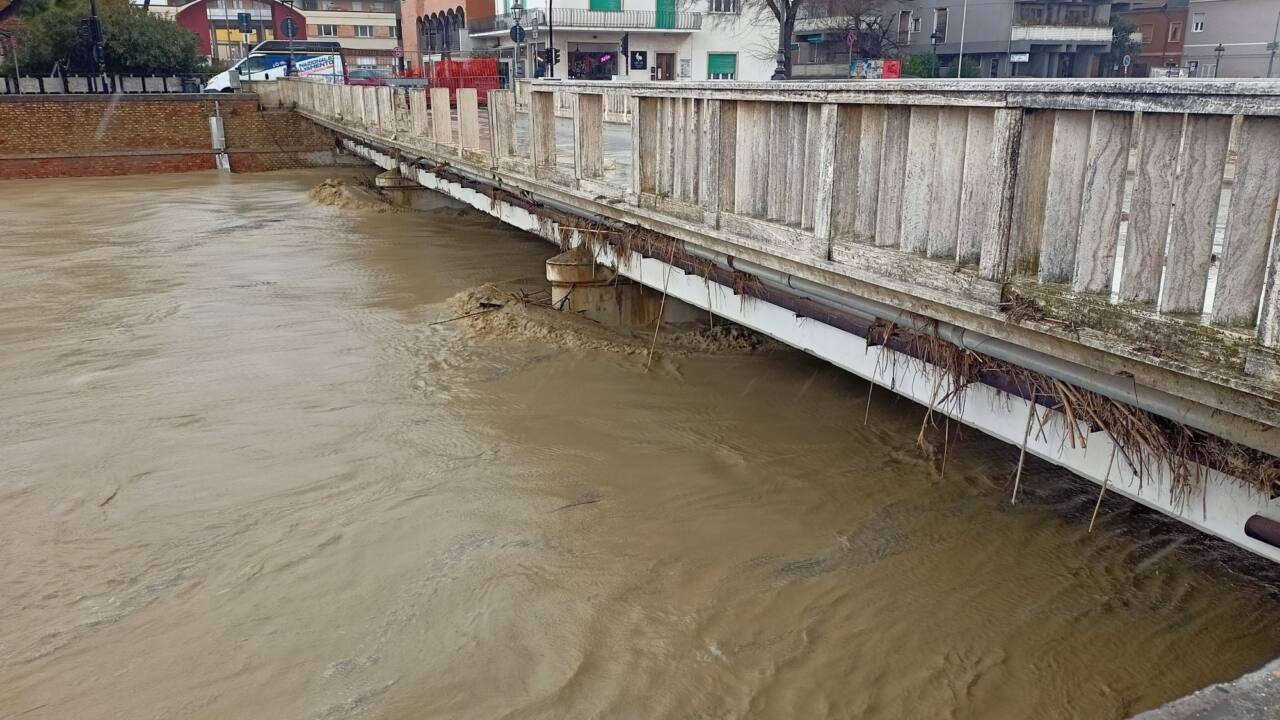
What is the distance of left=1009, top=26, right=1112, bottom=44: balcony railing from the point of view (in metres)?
50.8

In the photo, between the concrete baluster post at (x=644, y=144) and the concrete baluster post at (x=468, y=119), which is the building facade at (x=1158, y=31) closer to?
the concrete baluster post at (x=468, y=119)

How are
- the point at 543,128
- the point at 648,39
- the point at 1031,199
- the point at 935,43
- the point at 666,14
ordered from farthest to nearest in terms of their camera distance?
the point at 935,43 < the point at 648,39 < the point at 666,14 < the point at 543,128 < the point at 1031,199

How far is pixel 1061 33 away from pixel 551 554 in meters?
53.4

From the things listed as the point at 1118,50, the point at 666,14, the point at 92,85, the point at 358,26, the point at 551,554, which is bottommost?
the point at 551,554

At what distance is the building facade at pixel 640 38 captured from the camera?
161 ft

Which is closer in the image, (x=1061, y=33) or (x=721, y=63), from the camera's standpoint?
(x=1061, y=33)

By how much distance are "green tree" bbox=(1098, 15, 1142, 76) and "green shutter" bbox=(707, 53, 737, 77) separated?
20.3m

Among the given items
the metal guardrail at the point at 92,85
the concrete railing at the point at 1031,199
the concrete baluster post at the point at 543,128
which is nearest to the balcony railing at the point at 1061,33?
the metal guardrail at the point at 92,85

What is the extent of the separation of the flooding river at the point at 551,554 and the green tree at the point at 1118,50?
5330 centimetres

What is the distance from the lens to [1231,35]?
55875 mm

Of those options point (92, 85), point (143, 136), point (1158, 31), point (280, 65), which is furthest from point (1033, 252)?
point (1158, 31)

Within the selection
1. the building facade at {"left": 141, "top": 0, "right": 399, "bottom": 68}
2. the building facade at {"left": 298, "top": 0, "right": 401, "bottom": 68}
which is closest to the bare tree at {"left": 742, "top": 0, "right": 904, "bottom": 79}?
the building facade at {"left": 141, "top": 0, "right": 399, "bottom": 68}

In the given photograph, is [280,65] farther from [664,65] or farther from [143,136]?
[143,136]

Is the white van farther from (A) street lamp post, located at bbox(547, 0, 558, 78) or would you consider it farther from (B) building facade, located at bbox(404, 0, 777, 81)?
(A) street lamp post, located at bbox(547, 0, 558, 78)
